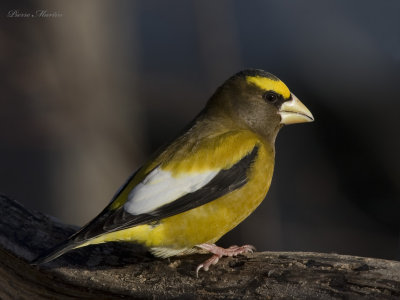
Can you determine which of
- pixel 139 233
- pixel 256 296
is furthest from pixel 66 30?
pixel 256 296

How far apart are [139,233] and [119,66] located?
172 inches

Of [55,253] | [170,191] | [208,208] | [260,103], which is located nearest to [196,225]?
[208,208]

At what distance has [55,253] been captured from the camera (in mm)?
3658

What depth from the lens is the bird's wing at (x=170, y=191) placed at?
3.85m

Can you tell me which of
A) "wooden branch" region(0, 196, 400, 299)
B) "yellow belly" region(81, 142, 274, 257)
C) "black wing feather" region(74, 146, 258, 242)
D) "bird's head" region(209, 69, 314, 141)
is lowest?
"wooden branch" region(0, 196, 400, 299)

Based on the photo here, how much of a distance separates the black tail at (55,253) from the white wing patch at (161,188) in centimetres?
37

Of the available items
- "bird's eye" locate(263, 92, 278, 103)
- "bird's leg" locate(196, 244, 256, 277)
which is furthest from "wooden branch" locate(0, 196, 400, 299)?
"bird's eye" locate(263, 92, 278, 103)

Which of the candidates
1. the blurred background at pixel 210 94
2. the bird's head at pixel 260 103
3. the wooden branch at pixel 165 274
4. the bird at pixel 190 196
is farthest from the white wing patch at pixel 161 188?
the blurred background at pixel 210 94

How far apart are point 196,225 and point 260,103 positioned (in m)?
1.04

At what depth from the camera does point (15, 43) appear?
7.49m

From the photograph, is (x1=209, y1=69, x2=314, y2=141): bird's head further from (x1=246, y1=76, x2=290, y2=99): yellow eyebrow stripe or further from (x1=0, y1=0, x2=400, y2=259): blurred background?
(x1=0, y1=0, x2=400, y2=259): blurred background

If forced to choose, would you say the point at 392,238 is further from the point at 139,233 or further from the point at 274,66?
the point at 139,233

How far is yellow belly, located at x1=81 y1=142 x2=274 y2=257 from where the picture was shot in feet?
13.2

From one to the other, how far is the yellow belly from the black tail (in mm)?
236
